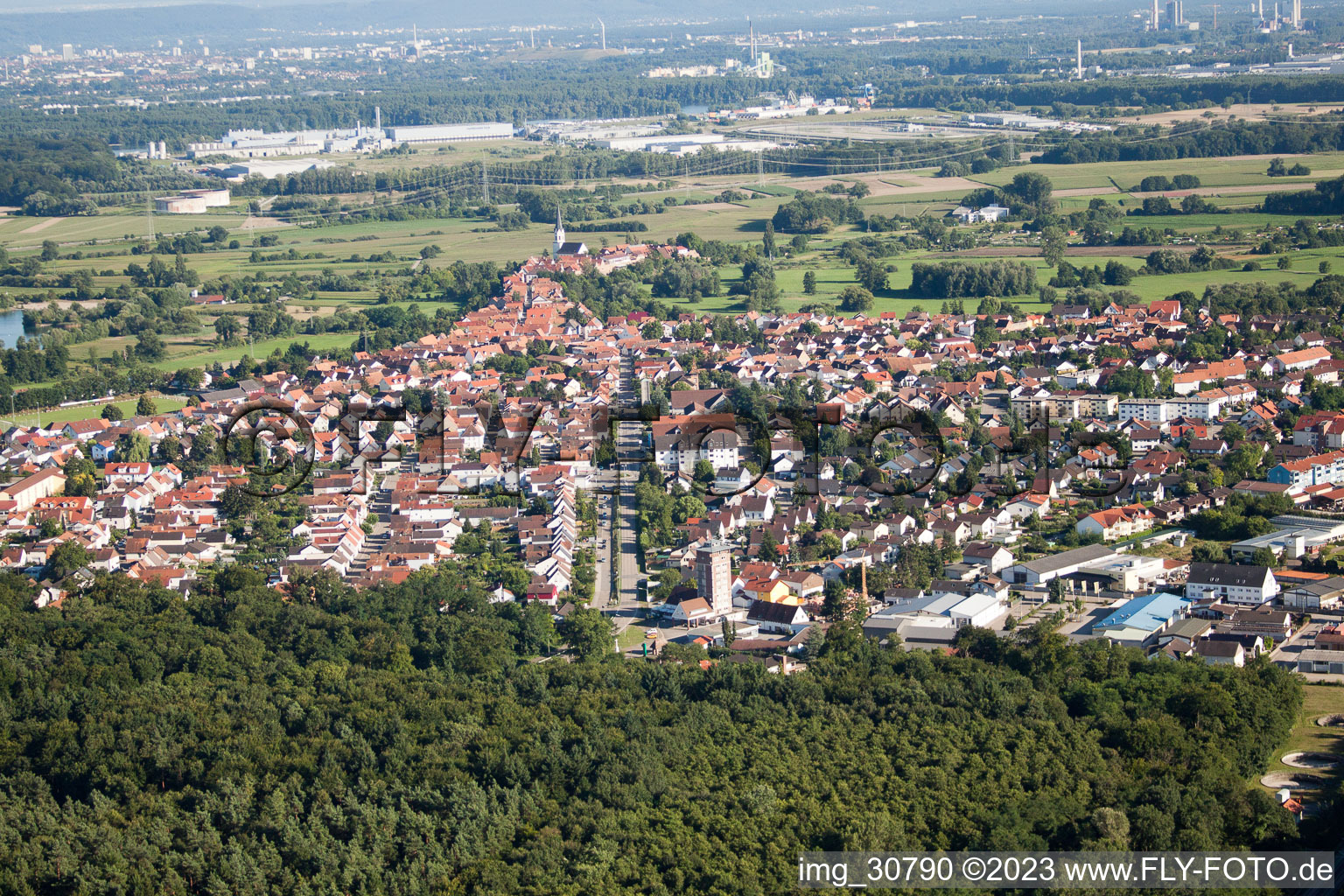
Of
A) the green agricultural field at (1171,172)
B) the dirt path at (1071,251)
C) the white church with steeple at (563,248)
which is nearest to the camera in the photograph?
the dirt path at (1071,251)

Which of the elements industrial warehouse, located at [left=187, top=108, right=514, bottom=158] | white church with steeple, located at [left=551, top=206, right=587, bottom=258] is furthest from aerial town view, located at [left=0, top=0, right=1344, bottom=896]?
industrial warehouse, located at [left=187, top=108, right=514, bottom=158]

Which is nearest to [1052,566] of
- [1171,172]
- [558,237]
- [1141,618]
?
[1141,618]

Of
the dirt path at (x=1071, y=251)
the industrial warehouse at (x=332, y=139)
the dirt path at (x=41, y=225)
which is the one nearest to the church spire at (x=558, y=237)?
the dirt path at (x=1071, y=251)

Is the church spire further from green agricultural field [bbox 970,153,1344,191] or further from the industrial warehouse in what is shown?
the industrial warehouse

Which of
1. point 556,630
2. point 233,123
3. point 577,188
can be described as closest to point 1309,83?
point 577,188

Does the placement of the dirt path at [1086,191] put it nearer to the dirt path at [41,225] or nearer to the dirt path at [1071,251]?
the dirt path at [1071,251]

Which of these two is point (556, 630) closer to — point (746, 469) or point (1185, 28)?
point (746, 469)
